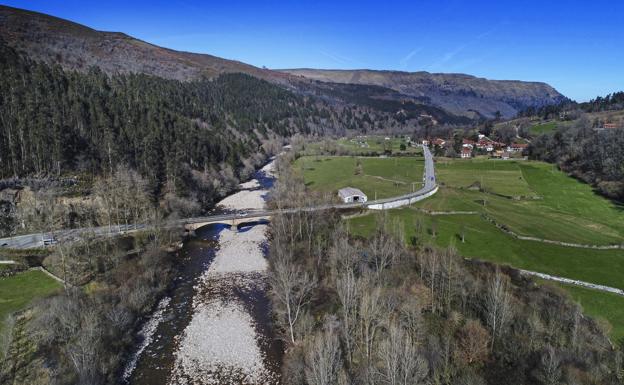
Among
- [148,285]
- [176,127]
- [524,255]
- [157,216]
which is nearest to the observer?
[148,285]

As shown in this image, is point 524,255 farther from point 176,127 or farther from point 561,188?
point 176,127

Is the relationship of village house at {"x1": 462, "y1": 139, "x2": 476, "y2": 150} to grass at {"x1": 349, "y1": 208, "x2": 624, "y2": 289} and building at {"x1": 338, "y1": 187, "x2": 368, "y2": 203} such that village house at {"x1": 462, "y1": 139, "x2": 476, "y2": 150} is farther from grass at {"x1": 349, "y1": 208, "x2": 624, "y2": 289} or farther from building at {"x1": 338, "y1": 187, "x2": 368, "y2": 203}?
grass at {"x1": 349, "y1": 208, "x2": 624, "y2": 289}

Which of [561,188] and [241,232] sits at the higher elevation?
[561,188]

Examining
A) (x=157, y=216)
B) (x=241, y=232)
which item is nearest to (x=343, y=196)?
(x=241, y=232)

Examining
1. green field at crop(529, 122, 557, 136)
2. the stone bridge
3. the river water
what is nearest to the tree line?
green field at crop(529, 122, 557, 136)

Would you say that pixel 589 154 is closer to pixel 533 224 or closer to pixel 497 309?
pixel 533 224

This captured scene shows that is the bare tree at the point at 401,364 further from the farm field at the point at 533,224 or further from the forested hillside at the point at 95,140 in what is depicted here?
the forested hillside at the point at 95,140

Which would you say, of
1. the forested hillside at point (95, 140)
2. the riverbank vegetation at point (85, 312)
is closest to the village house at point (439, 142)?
the forested hillside at point (95, 140)

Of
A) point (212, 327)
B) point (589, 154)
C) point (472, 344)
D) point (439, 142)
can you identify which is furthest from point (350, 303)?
point (439, 142)
